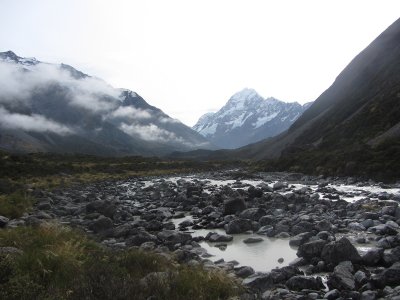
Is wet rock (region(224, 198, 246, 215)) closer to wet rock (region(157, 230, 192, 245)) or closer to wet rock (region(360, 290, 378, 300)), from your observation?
wet rock (region(157, 230, 192, 245))

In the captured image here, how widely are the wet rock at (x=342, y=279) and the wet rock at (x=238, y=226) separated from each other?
891 centimetres

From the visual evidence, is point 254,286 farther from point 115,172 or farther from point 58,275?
point 115,172

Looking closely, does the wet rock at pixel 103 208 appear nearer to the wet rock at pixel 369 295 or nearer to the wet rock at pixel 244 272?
the wet rock at pixel 244 272

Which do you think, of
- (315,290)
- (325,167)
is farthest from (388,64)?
(315,290)

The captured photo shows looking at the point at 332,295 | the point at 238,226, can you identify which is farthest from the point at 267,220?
the point at 332,295

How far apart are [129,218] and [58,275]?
1556 centimetres

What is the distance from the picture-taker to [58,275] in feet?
29.4

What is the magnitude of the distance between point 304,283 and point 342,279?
921mm

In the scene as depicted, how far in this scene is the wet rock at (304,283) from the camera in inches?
417

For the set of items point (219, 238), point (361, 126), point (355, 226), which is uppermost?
point (361, 126)

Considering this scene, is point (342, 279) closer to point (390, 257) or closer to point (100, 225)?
point (390, 257)

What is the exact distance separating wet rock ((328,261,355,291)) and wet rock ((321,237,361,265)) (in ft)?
3.59

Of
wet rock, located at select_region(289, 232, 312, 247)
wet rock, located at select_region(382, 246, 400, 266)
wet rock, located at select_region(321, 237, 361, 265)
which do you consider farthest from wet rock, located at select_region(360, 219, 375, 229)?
wet rock, located at select_region(321, 237, 361, 265)

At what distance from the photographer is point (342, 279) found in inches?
409
